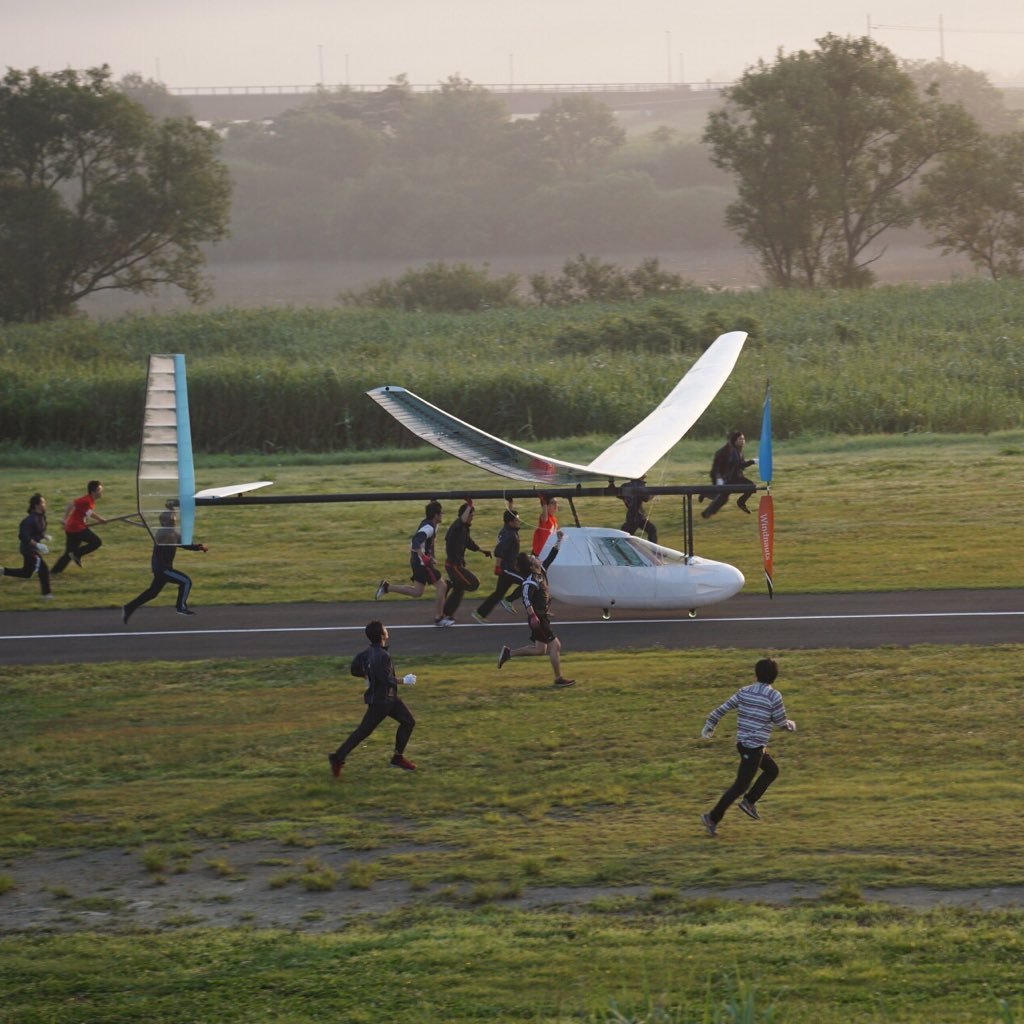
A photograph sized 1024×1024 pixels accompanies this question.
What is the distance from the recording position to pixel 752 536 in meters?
31.5

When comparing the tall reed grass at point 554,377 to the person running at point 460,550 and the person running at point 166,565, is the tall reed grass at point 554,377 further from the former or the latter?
the person running at point 460,550

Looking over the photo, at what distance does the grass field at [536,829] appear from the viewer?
11977 millimetres

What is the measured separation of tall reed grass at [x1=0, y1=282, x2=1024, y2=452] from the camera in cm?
4750

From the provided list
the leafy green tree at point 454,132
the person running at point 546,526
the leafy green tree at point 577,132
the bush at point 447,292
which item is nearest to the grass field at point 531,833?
the person running at point 546,526

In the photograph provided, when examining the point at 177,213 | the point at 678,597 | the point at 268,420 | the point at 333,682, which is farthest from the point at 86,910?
the point at 177,213

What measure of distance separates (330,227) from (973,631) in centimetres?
12889

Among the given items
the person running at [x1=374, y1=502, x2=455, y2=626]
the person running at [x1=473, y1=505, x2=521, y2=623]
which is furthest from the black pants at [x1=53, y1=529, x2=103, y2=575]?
the person running at [x1=473, y1=505, x2=521, y2=623]

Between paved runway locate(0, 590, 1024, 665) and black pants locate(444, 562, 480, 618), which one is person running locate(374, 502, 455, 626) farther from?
paved runway locate(0, 590, 1024, 665)

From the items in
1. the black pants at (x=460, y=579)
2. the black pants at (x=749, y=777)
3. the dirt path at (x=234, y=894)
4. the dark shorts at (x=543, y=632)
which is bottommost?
the dirt path at (x=234, y=894)

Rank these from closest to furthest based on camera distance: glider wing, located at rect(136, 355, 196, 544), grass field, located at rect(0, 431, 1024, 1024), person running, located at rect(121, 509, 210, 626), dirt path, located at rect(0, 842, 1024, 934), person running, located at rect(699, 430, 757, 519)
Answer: grass field, located at rect(0, 431, 1024, 1024)
dirt path, located at rect(0, 842, 1024, 934)
glider wing, located at rect(136, 355, 196, 544)
person running, located at rect(121, 509, 210, 626)
person running, located at rect(699, 430, 757, 519)

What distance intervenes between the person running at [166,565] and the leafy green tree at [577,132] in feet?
491

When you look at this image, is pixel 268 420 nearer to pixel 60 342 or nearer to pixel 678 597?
pixel 60 342

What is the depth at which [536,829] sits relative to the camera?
16.0 m

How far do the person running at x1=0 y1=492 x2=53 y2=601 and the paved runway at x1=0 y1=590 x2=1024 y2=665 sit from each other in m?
0.82
